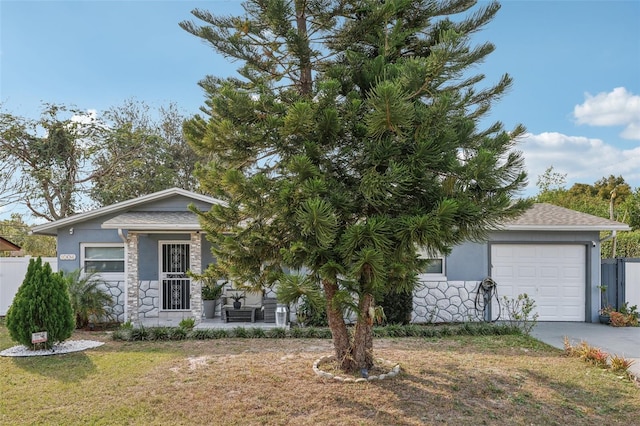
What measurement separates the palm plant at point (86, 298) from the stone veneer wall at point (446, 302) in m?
7.34

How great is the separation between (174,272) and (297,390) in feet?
24.2

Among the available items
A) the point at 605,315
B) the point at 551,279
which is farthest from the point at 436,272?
the point at 605,315

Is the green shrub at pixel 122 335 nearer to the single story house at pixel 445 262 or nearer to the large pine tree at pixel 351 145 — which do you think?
the single story house at pixel 445 262

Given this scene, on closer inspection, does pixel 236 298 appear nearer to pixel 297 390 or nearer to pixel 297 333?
pixel 297 333

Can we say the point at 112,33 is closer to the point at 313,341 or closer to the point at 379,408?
the point at 313,341

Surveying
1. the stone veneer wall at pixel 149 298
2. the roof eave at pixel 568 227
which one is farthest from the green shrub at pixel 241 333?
the roof eave at pixel 568 227

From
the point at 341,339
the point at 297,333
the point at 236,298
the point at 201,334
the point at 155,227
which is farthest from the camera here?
the point at 236,298

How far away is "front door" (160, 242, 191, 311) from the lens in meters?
12.0

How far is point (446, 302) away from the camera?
37.1ft

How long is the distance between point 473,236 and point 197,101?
4.34 m

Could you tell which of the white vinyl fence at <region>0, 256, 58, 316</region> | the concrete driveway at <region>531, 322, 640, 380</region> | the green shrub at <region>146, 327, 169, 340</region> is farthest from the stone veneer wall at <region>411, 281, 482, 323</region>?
the white vinyl fence at <region>0, 256, 58, 316</region>

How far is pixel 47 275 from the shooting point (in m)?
8.20

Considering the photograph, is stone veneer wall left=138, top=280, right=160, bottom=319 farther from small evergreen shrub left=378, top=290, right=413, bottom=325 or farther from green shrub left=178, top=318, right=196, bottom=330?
small evergreen shrub left=378, top=290, right=413, bottom=325

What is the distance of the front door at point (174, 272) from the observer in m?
12.0
